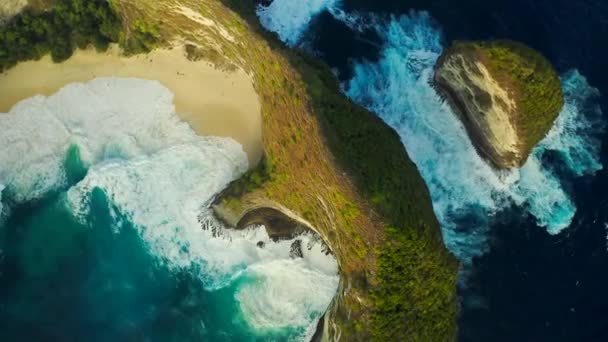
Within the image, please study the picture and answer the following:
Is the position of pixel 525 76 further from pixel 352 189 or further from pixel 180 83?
pixel 180 83

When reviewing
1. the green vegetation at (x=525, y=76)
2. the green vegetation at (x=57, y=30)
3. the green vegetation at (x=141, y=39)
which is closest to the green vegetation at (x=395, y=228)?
the green vegetation at (x=525, y=76)

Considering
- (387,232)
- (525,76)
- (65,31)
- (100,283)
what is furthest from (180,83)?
(525,76)

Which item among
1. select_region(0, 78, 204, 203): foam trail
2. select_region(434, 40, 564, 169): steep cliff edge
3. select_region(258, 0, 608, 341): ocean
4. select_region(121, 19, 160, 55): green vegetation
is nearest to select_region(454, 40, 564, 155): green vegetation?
select_region(434, 40, 564, 169): steep cliff edge

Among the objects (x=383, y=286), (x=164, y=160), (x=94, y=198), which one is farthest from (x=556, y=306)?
(x=94, y=198)

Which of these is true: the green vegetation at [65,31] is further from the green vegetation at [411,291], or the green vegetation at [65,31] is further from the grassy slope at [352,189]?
the green vegetation at [411,291]

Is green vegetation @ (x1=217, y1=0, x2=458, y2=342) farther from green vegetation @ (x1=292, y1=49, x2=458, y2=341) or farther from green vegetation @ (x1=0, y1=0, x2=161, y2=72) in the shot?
green vegetation @ (x1=0, y1=0, x2=161, y2=72)

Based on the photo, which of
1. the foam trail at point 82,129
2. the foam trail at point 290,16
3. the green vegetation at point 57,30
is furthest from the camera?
the foam trail at point 290,16

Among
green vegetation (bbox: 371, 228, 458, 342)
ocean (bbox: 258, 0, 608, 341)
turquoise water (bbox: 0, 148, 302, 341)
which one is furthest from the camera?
ocean (bbox: 258, 0, 608, 341)
